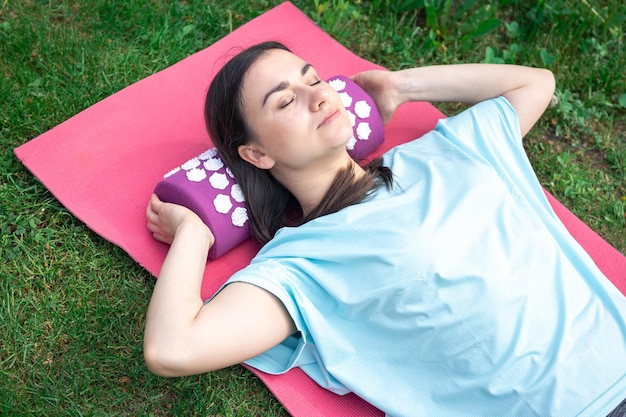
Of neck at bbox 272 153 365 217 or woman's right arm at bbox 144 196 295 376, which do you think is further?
neck at bbox 272 153 365 217

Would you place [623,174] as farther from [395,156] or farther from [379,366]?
[379,366]

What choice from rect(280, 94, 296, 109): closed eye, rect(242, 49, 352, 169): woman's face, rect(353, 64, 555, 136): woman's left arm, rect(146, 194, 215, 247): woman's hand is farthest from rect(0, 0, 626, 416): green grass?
rect(280, 94, 296, 109): closed eye

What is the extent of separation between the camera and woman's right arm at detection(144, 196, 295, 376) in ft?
7.49

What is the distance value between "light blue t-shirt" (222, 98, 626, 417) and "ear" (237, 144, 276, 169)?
1.08 feet

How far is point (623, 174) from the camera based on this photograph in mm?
3795

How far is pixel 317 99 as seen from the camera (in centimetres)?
256

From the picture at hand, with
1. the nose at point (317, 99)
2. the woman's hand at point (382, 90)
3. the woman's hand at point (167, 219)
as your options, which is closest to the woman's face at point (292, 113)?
the nose at point (317, 99)

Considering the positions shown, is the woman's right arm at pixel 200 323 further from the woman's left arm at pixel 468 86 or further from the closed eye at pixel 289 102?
the woman's left arm at pixel 468 86

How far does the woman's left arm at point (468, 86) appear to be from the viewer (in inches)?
128

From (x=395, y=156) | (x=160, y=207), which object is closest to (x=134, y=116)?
(x=160, y=207)

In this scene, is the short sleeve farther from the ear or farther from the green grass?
the ear

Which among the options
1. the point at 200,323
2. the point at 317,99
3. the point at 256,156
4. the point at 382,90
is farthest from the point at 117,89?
the point at 200,323

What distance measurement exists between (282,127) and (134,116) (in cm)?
118

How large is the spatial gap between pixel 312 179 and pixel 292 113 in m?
0.34
